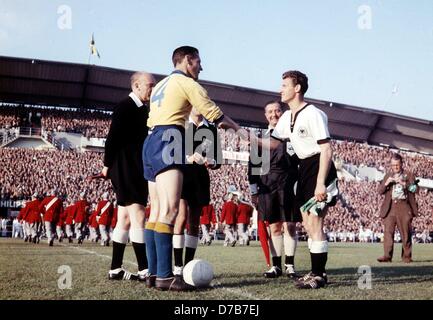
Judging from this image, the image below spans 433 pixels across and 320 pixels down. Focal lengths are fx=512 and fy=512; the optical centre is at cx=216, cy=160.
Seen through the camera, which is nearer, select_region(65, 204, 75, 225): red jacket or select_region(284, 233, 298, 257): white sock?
select_region(284, 233, 298, 257): white sock

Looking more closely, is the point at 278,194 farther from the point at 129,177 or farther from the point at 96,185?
the point at 96,185

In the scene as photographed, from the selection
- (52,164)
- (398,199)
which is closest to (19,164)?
(52,164)

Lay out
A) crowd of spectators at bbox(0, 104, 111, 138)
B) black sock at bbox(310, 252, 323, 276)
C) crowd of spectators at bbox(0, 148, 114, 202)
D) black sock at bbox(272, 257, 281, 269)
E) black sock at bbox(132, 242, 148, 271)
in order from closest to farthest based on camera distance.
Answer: black sock at bbox(310, 252, 323, 276)
black sock at bbox(132, 242, 148, 271)
black sock at bbox(272, 257, 281, 269)
crowd of spectators at bbox(0, 148, 114, 202)
crowd of spectators at bbox(0, 104, 111, 138)

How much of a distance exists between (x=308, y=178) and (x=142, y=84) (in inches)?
89.0

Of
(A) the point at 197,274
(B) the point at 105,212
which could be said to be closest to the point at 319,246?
(A) the point at 197,274

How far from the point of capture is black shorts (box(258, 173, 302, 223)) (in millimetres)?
6820

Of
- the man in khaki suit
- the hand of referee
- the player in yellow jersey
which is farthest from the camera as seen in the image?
the man in khaki suit

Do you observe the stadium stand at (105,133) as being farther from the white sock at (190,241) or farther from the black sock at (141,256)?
the black sock at (141,256)

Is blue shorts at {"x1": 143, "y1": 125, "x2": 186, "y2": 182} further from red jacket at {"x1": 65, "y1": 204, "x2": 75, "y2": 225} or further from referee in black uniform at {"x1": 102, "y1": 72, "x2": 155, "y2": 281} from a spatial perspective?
red jacket at {"x1": 65, "y1": 204, "x2": 75, "y2": 225}

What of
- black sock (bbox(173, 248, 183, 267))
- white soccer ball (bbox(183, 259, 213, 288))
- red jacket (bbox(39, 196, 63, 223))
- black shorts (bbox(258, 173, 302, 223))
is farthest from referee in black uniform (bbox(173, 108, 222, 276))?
red jacket (bbox(39, 196, 63, 223))

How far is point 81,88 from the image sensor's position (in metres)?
43.3

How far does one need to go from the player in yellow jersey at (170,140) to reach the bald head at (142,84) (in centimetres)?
95

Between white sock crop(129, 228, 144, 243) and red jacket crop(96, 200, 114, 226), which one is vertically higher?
white sock crop(129, 228, 144, 243)

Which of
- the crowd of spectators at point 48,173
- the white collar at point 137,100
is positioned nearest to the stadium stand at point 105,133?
the crowd of spectators at point 48,173
